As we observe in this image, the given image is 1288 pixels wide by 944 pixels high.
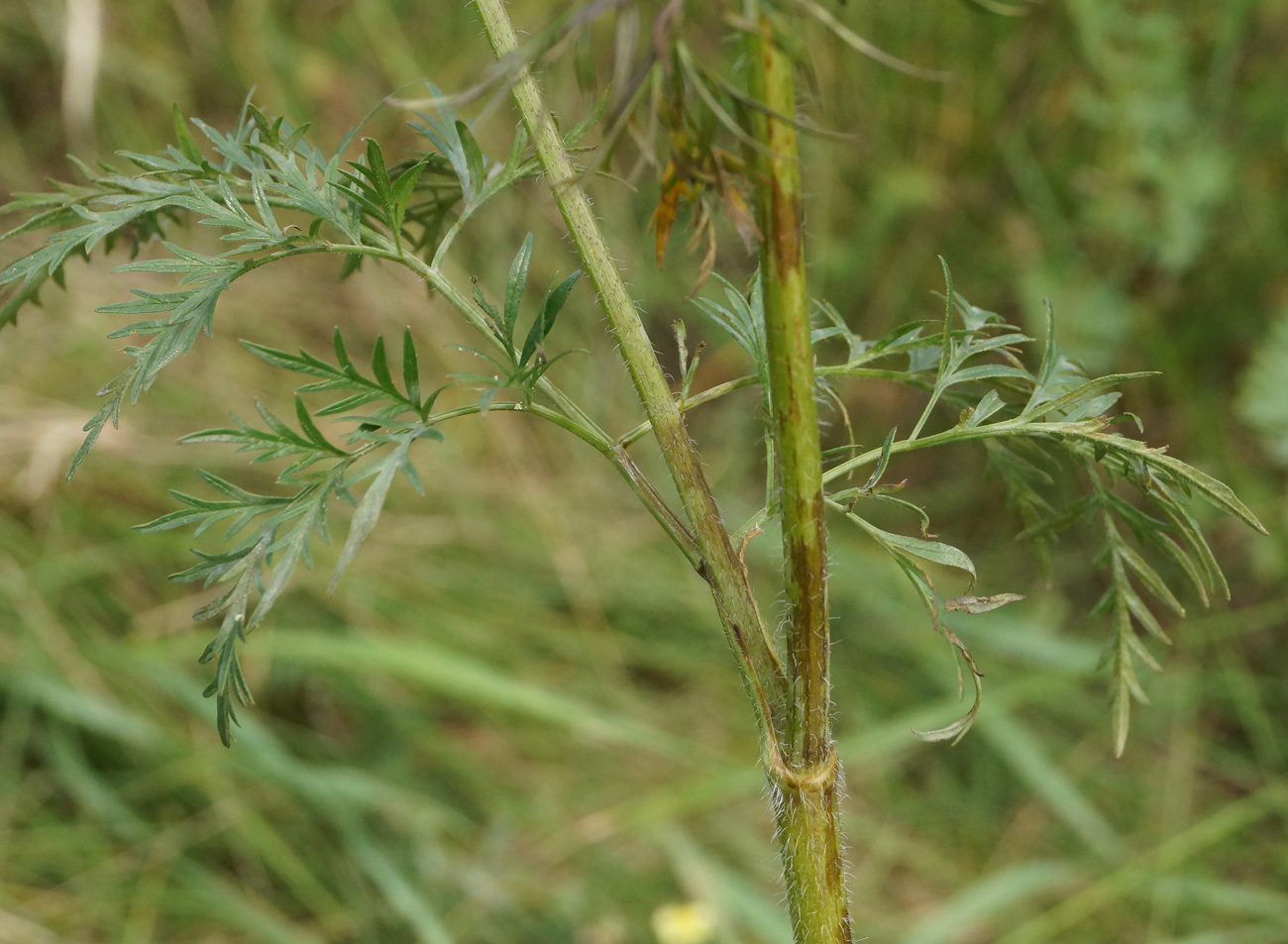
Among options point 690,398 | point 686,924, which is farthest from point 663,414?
point 686,924

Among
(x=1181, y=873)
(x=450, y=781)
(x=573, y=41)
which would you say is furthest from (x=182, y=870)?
(x=573, y=41)

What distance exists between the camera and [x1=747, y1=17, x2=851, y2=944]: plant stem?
44 cm

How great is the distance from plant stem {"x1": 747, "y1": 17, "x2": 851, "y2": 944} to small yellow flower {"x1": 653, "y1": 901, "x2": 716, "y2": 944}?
138cm

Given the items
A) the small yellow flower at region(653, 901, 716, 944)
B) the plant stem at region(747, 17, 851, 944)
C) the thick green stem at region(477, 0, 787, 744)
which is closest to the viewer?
the plant stem at region(747, 17, 851, 944)

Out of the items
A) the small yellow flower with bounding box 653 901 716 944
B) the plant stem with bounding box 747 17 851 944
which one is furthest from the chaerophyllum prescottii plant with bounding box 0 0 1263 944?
the small yellow flower with bounding box 653 901 716 944

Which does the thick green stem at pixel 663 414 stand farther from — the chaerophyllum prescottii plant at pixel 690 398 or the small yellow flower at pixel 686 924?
the small yellow flower at pixel 686 924

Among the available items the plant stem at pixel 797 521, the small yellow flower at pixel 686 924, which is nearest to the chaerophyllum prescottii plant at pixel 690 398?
the plant stem at pixel 797 521

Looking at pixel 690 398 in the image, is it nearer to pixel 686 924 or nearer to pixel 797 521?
pixel 797 521

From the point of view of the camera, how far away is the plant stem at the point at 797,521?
443 millimetres

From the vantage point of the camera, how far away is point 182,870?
1984mm

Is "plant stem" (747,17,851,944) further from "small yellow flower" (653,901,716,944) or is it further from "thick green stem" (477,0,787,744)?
"small yellow flower" (653,901,716,944)

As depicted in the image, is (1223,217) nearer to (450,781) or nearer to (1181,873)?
(1181,873)

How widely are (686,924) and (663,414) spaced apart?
61.2 inches

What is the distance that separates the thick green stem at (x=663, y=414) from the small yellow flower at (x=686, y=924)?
1456 millimetres
